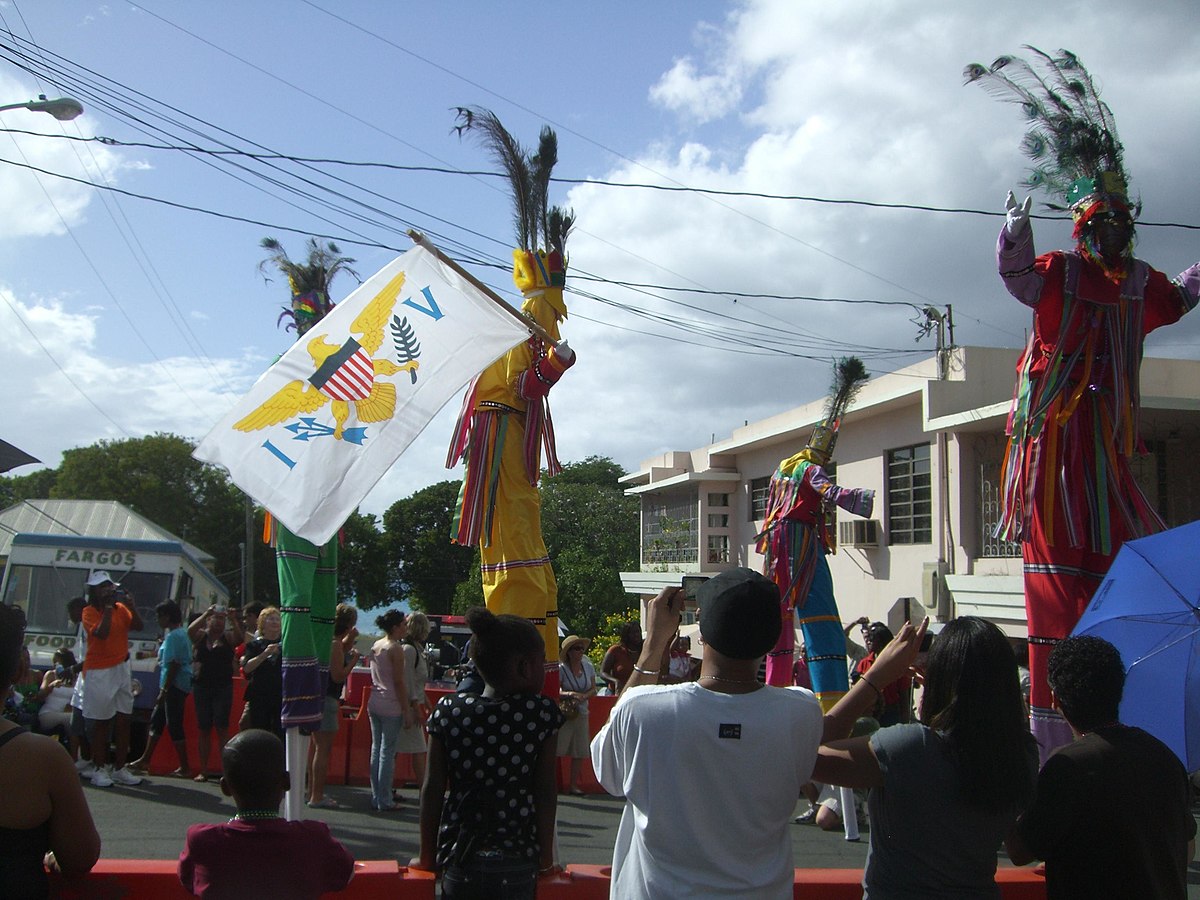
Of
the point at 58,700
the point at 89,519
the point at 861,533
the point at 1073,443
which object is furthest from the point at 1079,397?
→ the point at 89,519

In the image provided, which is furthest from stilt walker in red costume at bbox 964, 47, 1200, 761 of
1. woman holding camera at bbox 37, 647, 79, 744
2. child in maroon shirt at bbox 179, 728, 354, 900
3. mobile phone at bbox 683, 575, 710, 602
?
woman holding camera at bbox 37, 647, 79, 744

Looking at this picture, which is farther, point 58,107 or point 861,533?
point 861,533

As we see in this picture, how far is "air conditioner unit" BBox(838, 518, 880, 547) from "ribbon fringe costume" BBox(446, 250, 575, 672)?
1427 centimetres

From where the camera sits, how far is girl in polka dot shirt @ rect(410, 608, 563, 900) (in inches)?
111

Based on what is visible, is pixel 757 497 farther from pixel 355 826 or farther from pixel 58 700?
pixel 355 826

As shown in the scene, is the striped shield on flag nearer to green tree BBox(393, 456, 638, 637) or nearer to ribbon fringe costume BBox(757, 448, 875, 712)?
ribbon fringe costume BBox(757, 448, 875, 712)

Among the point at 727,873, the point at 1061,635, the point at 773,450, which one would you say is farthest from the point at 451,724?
the point at 773,450

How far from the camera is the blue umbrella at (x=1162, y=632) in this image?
3297 mm

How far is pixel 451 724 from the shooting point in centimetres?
286

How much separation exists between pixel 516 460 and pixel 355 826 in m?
3.10

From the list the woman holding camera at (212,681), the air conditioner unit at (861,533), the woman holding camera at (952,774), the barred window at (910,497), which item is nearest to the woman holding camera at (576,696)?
the woman holding camera at (212,681)

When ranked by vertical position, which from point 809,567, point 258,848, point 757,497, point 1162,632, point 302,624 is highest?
point 757,497

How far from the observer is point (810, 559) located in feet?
22.0

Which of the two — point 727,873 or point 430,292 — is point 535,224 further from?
point 727,873
